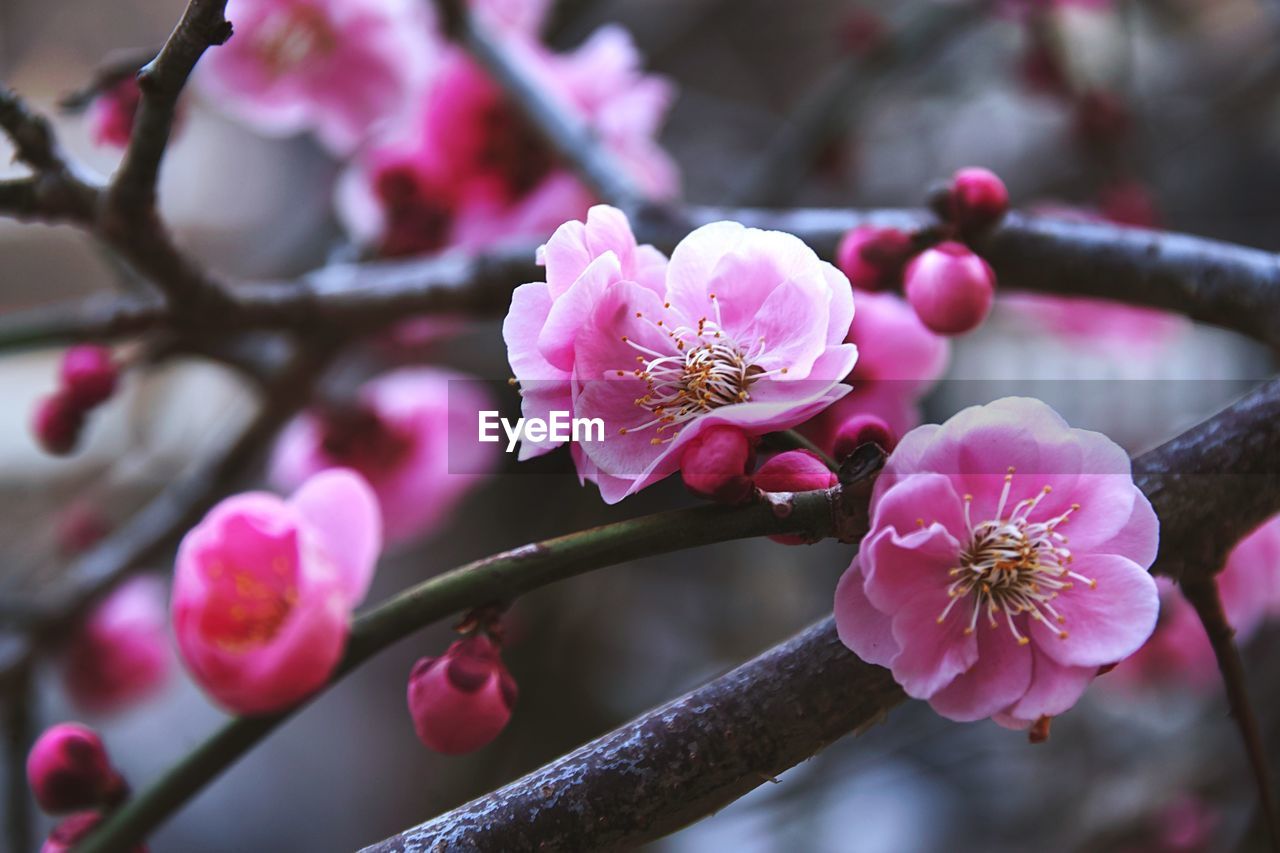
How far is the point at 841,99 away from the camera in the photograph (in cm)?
86

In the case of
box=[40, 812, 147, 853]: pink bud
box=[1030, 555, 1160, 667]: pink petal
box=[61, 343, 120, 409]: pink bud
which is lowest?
box=[40, 812, 147, 853]: pink bud

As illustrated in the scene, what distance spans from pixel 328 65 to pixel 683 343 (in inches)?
19.9

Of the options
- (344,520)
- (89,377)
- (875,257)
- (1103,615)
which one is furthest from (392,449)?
(1103,615)

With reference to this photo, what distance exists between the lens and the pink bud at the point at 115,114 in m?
0.53

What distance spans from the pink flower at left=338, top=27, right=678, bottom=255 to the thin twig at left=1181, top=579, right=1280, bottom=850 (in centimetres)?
44

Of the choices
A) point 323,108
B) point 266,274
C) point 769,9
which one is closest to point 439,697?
point 323,108

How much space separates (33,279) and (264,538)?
1.48m

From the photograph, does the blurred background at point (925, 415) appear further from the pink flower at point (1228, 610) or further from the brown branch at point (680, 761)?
the brown branch at point (680, 761)

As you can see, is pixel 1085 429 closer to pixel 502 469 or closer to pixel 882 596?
pixel 882 596

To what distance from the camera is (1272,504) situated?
311 mm

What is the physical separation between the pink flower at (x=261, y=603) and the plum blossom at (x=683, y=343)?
0.10 meters

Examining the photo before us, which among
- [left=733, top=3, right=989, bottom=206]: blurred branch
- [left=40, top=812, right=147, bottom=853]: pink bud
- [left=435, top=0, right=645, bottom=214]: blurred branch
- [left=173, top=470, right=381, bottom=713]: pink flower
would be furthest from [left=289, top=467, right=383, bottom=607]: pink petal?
[left=733, top=3, right=989, bottom=206]: blurred branch

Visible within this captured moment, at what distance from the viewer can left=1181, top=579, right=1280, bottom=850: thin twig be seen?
1.03 ft

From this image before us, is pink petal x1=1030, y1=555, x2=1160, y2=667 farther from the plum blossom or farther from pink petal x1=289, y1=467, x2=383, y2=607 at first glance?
pink petal x1=289, y1=467, x2=383, y2=607
